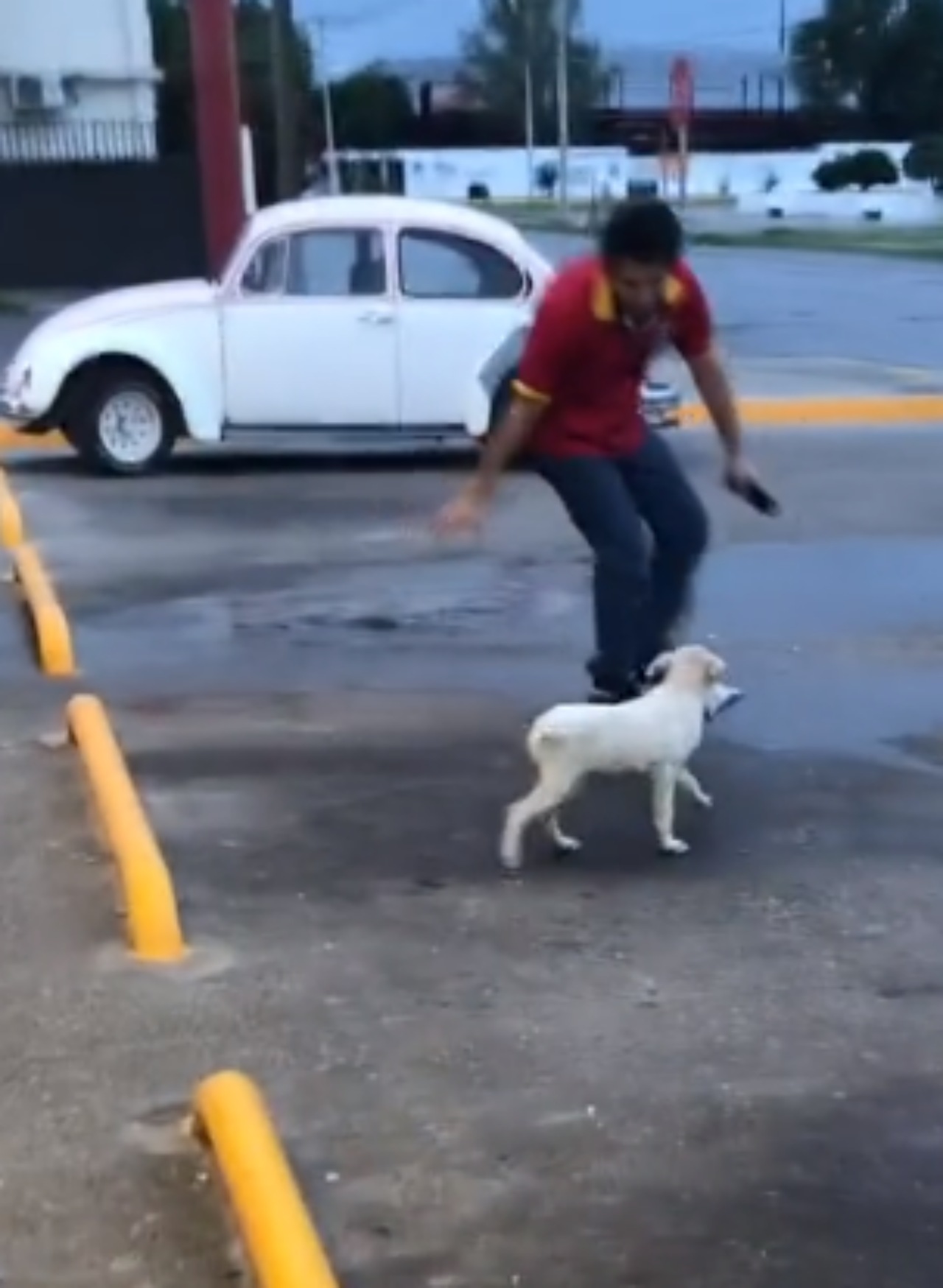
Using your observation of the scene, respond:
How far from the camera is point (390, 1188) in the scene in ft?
16.0

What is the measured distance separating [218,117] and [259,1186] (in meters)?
22.6

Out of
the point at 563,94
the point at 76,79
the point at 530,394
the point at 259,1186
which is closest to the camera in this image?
the point at 259,1186

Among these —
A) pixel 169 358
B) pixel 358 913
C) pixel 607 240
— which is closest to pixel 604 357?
pixel 607 240

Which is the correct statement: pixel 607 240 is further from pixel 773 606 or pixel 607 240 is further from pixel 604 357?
pixel 773 606

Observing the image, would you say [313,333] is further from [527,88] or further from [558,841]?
[527,88]

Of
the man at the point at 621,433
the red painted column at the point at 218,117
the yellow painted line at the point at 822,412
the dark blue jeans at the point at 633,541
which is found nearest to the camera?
the man at the point at 621,433

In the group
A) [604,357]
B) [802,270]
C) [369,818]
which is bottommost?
[802,270]

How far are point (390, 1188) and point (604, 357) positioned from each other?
333 centimetres

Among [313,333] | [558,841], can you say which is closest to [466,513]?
[558,841]

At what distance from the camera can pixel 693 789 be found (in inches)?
289

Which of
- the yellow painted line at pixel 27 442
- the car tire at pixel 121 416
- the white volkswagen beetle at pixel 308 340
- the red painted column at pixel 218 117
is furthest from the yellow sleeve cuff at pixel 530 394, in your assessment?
the red painted column at pixel 218 117

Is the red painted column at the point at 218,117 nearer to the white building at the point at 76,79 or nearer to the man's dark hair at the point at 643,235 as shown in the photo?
the white building at the point at 76,79

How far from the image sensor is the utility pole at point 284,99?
3397 centimetres

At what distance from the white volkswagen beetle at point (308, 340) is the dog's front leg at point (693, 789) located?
8.03m
